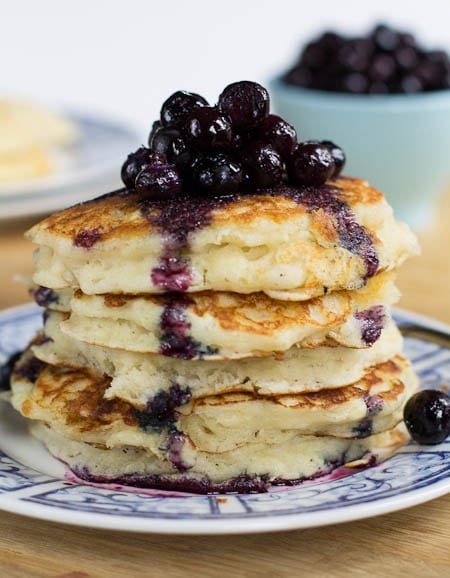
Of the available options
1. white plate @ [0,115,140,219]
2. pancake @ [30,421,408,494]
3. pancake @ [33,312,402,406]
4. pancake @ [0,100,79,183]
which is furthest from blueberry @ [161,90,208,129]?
pancake @ [0,100,79,183]

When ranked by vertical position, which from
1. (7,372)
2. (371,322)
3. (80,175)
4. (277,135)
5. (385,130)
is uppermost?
(277,135)

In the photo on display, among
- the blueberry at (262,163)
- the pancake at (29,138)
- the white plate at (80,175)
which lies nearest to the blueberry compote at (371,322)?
the blueberry at (262,163)

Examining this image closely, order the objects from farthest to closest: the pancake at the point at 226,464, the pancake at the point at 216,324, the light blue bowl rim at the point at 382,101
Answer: the light blue bowl rim at the point at 382,101 < the pancake at the point at 226,464 < the pancake at the point at 216,324

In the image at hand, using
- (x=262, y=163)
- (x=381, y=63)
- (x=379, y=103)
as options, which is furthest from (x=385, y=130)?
(x=262, y=163)

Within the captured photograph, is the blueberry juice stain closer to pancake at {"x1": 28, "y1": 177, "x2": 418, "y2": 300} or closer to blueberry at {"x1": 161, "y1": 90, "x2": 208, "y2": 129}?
pancake at {"x1": 28, "y1": 177, "x2": 418, "y2": 300}

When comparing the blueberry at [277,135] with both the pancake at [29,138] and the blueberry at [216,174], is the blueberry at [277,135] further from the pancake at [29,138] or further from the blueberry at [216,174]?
the pancake at [29,138]

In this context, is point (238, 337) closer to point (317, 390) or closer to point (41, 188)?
point (317, 390)

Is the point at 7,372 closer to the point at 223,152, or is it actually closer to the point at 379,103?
the point at 223,152
